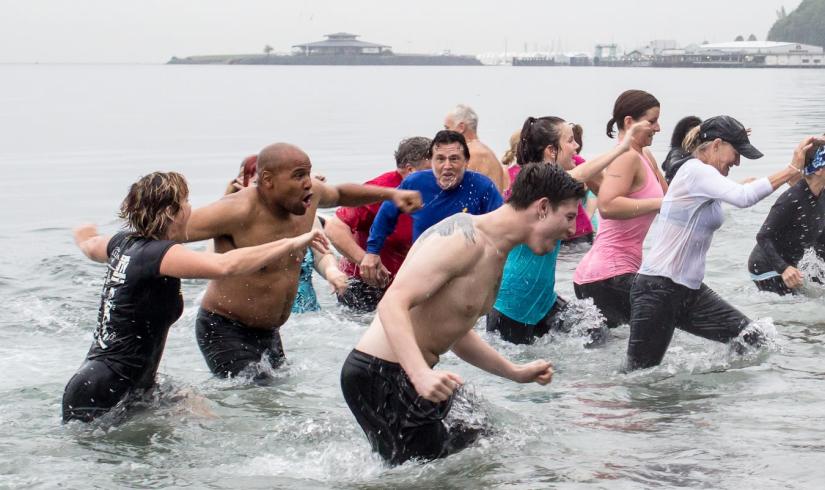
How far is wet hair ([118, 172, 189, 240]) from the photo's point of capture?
5770mm

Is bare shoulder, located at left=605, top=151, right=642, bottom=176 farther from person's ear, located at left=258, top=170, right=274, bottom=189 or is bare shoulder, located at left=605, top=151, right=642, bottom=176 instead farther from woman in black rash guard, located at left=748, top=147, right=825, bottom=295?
person's ear, located at left=258, top=170, right=274, bottom=189

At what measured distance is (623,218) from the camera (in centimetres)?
778

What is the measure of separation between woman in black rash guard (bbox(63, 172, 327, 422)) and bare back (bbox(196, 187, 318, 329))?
0.83m

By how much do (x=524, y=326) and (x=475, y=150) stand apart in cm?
341

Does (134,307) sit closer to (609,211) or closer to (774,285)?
(609,211)

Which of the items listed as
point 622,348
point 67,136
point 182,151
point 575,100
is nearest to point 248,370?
point 622,348

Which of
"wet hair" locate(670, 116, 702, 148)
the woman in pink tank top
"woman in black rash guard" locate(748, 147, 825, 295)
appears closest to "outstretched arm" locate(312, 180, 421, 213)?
the woman in pink tank top

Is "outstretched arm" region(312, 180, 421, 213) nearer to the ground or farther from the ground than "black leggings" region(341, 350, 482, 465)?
farther from the ground

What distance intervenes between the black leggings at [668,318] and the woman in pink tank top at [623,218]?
29.6 inches

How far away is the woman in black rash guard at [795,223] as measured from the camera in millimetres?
9156

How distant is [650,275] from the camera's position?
7.06m

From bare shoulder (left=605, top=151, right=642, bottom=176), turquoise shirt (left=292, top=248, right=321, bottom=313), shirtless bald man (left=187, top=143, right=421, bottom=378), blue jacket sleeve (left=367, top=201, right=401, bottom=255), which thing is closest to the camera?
shirtless bald man (left=187, top=143, right=421, bottom=378)

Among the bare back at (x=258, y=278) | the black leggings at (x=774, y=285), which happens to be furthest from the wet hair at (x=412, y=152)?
the black leggings at (x=774, y=285)

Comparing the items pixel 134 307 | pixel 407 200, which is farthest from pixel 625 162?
pixel 134 307
